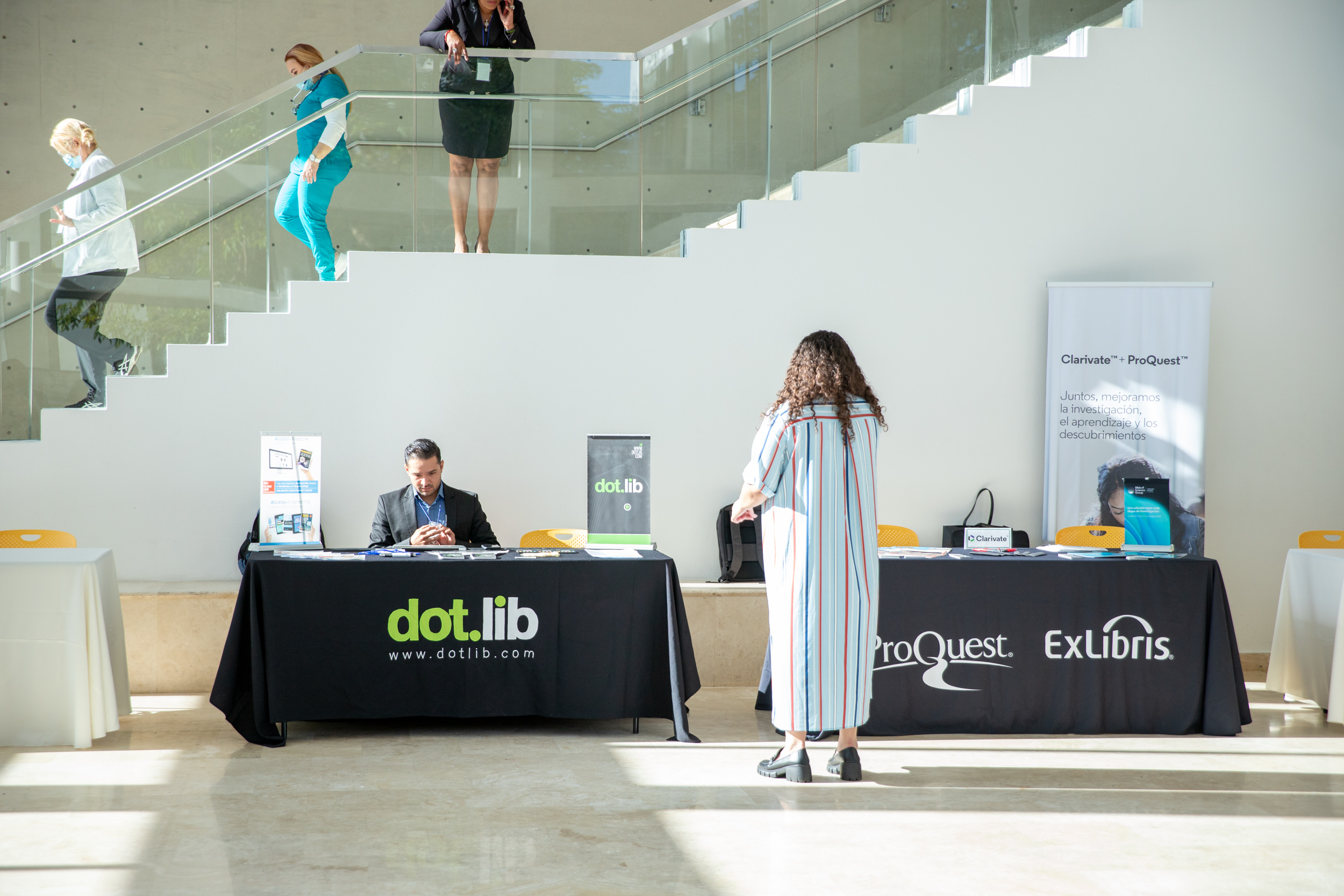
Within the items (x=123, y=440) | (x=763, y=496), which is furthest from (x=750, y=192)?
(x=123, y=440)

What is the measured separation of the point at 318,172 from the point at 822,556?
3.67m

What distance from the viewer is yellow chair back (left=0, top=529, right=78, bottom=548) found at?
16.3 feet

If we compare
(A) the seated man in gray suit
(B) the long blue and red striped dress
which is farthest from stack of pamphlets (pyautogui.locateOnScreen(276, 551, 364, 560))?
(B) the long blue and red striped dress

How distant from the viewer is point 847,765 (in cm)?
388

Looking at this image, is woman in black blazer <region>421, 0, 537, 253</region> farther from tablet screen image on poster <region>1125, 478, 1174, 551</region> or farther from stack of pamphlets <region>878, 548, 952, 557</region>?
tablet screen image on poster <region>1125, 478, 1174, 551</region>

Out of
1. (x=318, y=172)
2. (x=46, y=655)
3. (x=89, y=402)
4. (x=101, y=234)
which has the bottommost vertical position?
(x=46, y=655)

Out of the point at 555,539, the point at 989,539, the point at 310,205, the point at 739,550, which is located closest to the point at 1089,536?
the point at 989,539

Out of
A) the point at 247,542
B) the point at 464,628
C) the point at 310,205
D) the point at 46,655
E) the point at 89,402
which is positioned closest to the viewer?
the point at 46,655

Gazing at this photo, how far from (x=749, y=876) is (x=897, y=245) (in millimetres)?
4089

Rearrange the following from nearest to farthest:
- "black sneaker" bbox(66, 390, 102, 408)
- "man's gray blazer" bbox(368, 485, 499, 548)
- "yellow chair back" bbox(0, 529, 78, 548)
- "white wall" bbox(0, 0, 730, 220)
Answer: "yellow chair back" bbox(0, 529, 78, 548) < "man's gray blazer" bbox(368, 485, 499, 548) < "black sneaker" bbox(66, 390, 102, 408) < "white wall" bbox(0, 0, 730, 220)

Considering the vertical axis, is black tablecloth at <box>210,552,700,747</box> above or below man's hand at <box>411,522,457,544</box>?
below

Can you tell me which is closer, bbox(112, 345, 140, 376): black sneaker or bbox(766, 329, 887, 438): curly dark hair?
bbox(766, 329, 887, 438): curly dark hair

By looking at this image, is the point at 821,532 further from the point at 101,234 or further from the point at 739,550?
the point at 101,234

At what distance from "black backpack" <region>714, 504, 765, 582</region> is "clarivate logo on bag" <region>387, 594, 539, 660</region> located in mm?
1779
